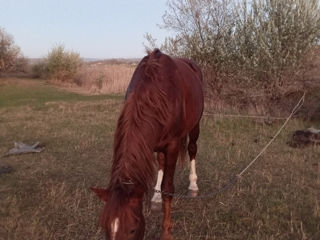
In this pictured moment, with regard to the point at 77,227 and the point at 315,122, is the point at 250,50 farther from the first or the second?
the point at 77,227

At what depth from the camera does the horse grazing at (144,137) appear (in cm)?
193

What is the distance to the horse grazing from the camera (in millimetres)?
1928

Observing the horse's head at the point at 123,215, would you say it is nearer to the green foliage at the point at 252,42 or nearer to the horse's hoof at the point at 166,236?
the horse's hoof at the point at 166,236

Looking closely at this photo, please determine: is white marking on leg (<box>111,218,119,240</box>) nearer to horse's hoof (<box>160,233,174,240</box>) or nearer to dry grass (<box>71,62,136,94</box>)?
horse's hoof (<box>160,233,174,240</box>)

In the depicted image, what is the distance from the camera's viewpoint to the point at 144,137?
7.79 ft

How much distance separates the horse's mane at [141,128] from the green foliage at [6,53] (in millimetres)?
28020

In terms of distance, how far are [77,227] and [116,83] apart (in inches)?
674

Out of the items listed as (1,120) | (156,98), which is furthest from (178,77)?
(1,120)

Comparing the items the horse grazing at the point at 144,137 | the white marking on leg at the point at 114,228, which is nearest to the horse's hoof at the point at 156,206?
the horse grazing at the point at 144,137

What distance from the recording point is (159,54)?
3170 millimetres

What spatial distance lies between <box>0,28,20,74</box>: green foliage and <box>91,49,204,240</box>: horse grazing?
27.5 meters

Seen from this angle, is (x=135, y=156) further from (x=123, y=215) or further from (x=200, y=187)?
(x=200, y=187)

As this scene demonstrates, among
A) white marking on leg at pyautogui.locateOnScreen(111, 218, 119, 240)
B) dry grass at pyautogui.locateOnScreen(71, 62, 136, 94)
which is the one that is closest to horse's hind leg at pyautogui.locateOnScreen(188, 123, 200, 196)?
white marking on leg at pyautogui.locateOnScreen(111, 218, 119, 240)

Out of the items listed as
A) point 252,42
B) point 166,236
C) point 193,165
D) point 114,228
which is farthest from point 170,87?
point 252,42
